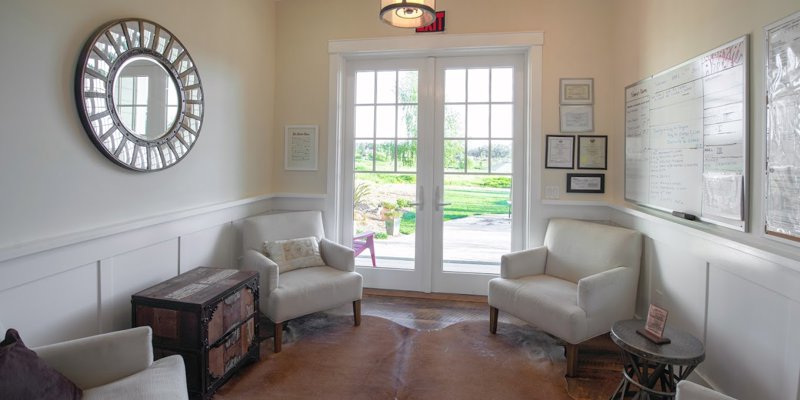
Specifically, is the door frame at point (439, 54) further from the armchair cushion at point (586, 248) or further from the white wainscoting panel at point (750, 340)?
the white wainscoting panel at point (750, 340)

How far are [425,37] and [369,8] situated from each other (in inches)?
22.6

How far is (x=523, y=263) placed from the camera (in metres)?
3.02

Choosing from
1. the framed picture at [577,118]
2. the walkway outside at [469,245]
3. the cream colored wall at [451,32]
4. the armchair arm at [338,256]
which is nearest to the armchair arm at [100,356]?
the armchair arm at [338,256]

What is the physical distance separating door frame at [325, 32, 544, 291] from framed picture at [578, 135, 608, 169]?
0.34 m

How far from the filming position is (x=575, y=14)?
3.39 meters

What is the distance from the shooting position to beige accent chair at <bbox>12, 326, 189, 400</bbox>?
148 centimetres

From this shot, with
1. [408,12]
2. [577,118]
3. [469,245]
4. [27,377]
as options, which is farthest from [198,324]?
[577,118]

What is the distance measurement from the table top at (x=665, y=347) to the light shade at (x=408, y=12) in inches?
70.8

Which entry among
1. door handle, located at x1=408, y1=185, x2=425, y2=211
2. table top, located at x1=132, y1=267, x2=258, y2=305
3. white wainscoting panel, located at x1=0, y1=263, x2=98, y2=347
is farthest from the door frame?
white wainscoting panel, located at x1=0, y1=263, x2=98, y2=347

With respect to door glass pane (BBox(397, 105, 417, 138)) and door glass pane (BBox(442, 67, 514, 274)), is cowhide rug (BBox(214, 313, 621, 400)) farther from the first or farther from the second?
door glass pane (BBox(397, 105, 417, 138))

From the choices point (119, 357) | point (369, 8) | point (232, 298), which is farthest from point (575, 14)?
point (119, 357)

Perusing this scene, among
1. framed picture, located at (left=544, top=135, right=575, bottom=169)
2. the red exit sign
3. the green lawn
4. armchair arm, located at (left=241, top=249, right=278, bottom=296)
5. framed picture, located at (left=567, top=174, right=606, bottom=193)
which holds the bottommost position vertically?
armchair arm, located at (left=241, top=249, right=278, bottom=296)

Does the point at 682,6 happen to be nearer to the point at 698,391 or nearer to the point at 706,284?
the point at 706,284

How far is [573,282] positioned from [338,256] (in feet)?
5.64
